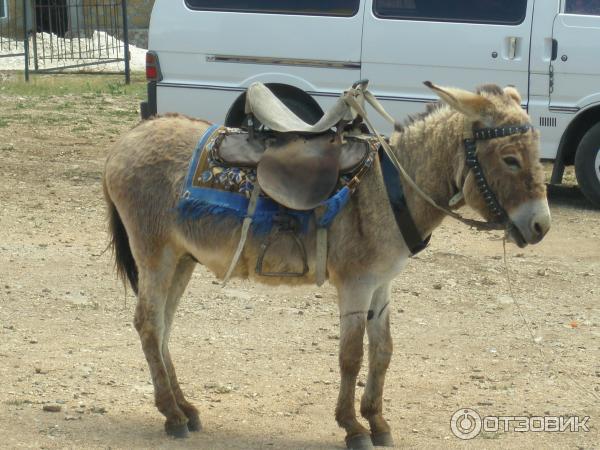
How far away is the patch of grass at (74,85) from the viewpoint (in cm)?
1642

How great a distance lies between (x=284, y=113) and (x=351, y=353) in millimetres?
1168

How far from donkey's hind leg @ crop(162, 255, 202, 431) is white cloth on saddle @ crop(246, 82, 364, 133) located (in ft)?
2.61

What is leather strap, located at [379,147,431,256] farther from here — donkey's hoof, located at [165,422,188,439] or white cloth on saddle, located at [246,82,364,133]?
donkey's hoof, located at [165,422,188,439]

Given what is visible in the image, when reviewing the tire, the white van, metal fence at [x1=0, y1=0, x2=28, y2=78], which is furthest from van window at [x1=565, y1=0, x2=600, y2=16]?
metal fence at [x1=0, y1=0, x2=28, y2=78]

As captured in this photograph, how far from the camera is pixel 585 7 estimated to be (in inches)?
376

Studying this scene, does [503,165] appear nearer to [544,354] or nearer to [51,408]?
[544,354]

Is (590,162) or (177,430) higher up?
(590,162)

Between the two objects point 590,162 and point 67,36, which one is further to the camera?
point 67,36

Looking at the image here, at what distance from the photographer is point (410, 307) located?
7.02 metres

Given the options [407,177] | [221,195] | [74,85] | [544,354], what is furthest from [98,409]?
[74,85]

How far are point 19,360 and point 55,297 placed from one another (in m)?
1.07

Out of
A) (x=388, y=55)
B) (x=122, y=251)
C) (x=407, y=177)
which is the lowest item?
(x=122, y=251)

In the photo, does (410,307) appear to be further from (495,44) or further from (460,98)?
(495,44)

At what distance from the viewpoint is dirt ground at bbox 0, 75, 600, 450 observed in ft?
17.0
